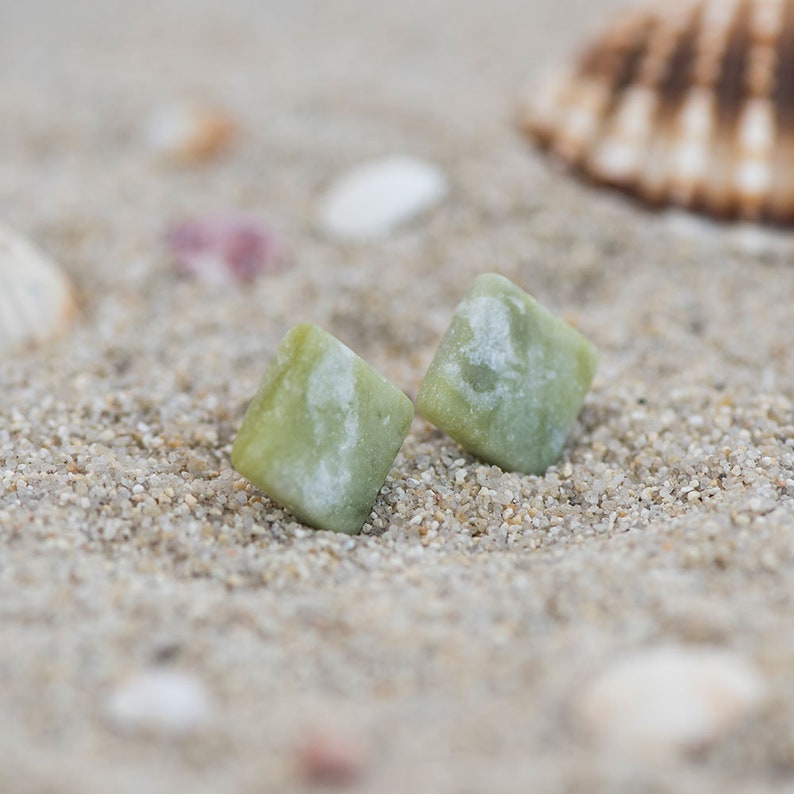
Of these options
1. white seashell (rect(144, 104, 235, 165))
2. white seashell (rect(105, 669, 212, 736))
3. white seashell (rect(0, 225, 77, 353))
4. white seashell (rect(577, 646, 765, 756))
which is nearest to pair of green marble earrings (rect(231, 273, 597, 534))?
white seashell (rect(105, 669, 212, 736))

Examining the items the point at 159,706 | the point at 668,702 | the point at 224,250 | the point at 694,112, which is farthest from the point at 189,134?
the point at 668,702

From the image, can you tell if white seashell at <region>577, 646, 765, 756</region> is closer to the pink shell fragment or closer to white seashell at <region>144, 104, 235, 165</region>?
the pink shell fragment

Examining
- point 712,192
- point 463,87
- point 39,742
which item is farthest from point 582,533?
A: point 463,87

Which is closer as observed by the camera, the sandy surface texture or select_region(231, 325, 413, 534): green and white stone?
the sandy surface texture

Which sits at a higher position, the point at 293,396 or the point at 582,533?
the point at 293,396

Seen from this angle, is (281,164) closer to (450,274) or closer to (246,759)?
(450,274)
